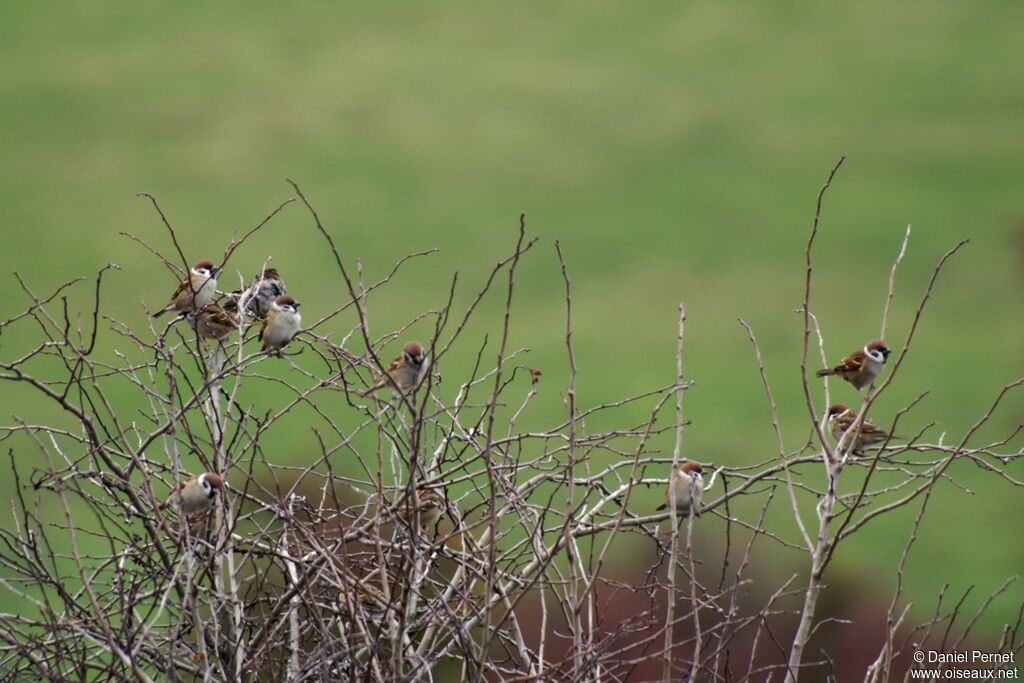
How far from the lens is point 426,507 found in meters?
5.02

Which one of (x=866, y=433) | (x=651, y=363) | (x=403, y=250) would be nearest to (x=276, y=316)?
(x=866, y=433)

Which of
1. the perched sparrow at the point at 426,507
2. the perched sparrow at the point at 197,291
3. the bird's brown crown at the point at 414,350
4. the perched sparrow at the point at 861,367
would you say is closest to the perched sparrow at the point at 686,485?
the perched sparrow at the point at 426,507

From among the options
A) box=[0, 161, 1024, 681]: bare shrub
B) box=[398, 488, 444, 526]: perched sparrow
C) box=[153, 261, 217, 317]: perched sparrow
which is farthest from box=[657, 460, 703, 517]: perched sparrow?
box=[153, 261, 217, 317]: perched sparrow

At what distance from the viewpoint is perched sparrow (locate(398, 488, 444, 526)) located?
11.8ft

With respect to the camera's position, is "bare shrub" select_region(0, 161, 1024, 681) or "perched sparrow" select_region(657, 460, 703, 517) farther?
"perched sparrow" select_region(657, 460, 703, 517)

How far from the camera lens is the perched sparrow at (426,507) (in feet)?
11.8

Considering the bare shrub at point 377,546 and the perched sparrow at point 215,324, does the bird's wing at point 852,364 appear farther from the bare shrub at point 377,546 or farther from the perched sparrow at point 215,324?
the perched sparrow at point 215,324

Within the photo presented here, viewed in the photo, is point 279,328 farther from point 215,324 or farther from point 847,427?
point 847,427

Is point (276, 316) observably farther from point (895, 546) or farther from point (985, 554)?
point (985, 554)

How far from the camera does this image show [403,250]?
3297cm

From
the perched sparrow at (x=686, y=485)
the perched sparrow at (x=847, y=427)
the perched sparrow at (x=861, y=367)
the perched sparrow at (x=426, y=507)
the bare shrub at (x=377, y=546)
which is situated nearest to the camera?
the bare shrub at (x=377, y=546)

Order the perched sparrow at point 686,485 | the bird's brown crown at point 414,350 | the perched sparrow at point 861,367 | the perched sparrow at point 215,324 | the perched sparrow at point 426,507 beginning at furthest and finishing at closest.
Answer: the perched sparrow at point 861,367
the perched sparrow at point 215,324
the bird's brown crown at point 414,350
the perched sparrow at point 686,485
the perched sparrow at point 426,507

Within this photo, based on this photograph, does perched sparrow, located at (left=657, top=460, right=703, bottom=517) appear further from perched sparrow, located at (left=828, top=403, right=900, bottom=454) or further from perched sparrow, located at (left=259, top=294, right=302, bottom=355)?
perched sparrow, located at (left=259, top=294, right=302, bottom=355)

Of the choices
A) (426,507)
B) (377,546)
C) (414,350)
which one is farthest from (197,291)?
(377,546)
